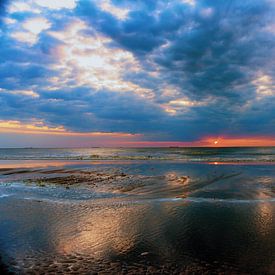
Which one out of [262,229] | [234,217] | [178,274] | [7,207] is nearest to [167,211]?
[234,217]

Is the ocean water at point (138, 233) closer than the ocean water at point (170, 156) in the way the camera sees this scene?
Yes

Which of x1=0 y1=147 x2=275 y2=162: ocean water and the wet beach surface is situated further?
x1=0 y1=147 x2=275 y2=162: ocean water

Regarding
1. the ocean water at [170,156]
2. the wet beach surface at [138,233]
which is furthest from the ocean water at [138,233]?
the ocean water at [170,156]

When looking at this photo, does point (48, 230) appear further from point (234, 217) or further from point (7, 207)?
point (234, 217)

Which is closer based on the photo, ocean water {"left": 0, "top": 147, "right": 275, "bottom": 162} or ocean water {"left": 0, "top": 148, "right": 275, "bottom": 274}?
ocean water {"left": 0, "top": 148, "right": 275, "bottom": 274}

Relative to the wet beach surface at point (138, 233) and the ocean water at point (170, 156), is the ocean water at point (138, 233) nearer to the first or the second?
the wet beach surface at point (138, 233)

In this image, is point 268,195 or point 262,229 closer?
point 262,229

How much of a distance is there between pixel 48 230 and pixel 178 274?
5391 millimetres

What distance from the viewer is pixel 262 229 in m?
9.38

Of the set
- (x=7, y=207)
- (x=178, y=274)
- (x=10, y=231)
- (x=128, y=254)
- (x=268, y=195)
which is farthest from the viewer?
(x=268, y=195)

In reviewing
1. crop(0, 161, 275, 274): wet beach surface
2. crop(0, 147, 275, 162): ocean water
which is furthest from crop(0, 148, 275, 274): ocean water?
crop(0, 147, 275, 162): ocean water

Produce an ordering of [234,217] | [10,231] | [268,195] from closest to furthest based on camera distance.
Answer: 1. [10,231]
2. [234,217]
3. [268,195]

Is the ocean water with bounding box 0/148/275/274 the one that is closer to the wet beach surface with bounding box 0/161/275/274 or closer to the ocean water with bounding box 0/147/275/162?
the wet beach surface with bounding box 0/161/275/274

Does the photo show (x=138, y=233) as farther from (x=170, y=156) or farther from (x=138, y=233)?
→ (x=170, y=156)
